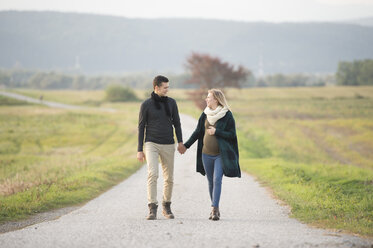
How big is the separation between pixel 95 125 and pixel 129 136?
860 centimetres

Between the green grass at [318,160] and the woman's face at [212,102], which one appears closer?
the woman's face at [212,102]

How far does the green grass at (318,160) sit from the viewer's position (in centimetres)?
916

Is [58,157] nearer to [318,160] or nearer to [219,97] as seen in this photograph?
[318,160]

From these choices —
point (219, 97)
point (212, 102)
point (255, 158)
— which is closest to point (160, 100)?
point (212, 102)

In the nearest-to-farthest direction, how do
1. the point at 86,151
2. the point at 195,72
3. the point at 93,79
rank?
1. the point at 86,151
2. the point at 195,72
3. the point at 93,79

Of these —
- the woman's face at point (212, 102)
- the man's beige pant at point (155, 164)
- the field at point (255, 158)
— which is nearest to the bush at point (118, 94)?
the field at point (255, 158)

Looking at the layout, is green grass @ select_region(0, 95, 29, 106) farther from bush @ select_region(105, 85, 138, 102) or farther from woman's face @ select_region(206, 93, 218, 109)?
woman's face @ select_region(206, 93, 218, 109)

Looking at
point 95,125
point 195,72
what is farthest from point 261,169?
point 195,72

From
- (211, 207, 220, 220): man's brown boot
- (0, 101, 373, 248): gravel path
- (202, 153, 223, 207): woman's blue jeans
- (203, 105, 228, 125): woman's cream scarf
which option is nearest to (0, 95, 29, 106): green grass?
(0, 101, 373, 248): gravel path

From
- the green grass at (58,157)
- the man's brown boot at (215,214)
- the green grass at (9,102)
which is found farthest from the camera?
the green grass at (9,102)

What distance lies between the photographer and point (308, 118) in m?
52.2

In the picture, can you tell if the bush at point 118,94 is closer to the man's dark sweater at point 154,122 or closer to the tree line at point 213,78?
the tree line at point 213,78

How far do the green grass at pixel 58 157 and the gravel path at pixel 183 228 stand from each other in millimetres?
1365

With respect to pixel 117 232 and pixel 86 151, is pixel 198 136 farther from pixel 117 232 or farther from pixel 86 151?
pixel 86 151
